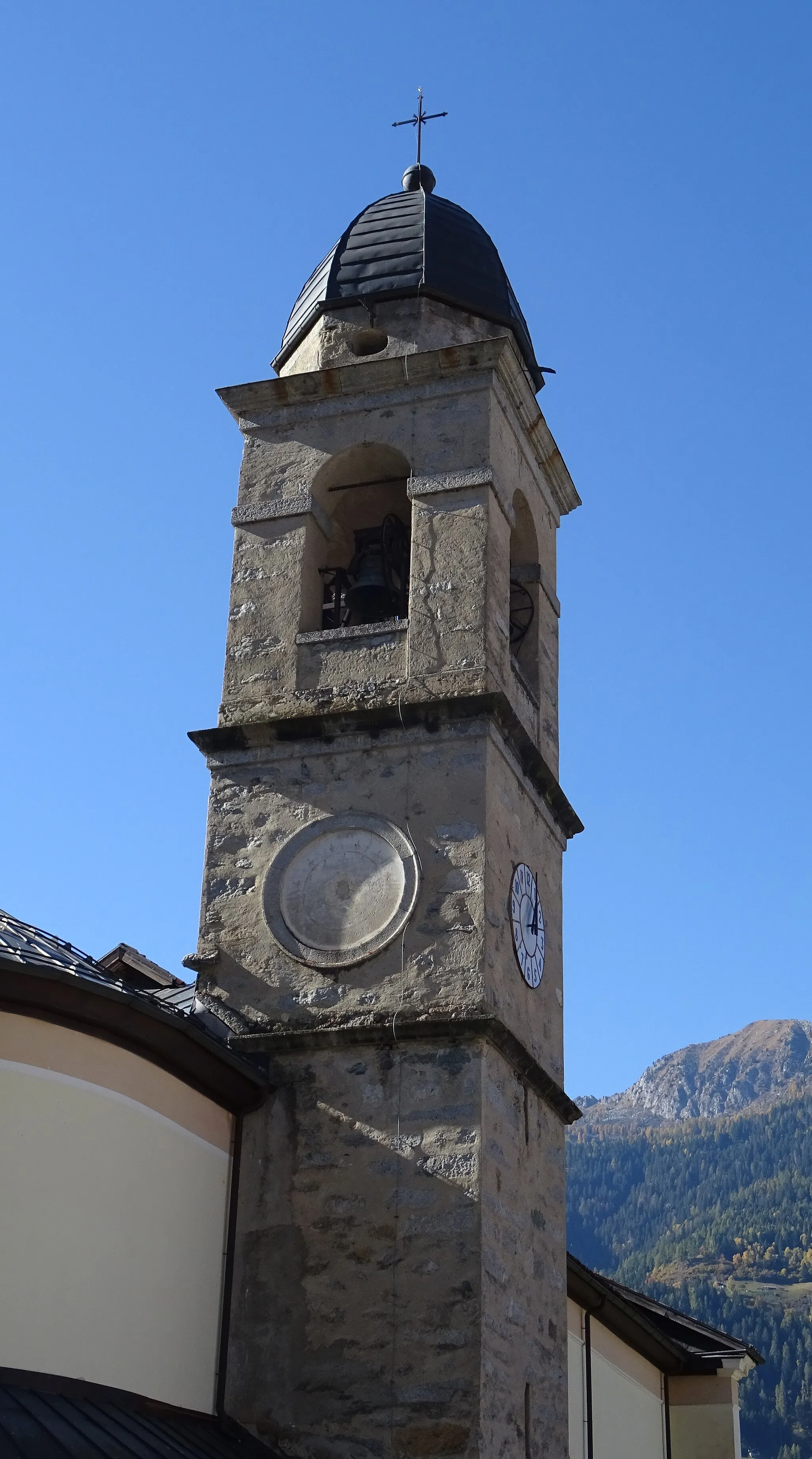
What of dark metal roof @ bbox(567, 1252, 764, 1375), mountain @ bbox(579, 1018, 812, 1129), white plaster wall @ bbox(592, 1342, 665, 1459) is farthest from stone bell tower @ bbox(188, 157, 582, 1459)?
mountain @ bbox(579, 1018, 812, 1129)

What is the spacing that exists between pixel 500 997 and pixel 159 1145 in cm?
283

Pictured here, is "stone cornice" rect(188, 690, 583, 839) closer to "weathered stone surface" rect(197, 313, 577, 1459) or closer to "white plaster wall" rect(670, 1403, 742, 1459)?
"weathered stone surface" rect(197, 313, 577, 1459)

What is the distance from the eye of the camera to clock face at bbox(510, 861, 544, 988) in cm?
1389

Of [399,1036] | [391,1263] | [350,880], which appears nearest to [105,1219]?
[391,1263]

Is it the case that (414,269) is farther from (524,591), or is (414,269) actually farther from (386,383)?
(524,591)

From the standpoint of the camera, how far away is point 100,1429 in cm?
1019

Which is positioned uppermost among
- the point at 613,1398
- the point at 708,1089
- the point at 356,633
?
the point at 708,1089

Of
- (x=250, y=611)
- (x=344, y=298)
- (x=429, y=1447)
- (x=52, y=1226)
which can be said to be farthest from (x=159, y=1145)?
(x=344, y=298)

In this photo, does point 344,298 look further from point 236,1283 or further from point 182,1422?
point 182,1422

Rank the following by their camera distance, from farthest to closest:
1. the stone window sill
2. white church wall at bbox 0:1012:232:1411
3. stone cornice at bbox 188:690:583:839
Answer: the stone window sill
stone cornice at bbox 188:690:583:839
white church wall at bbox 0:1012:232:1411

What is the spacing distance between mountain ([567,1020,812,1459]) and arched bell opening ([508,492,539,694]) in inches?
3021

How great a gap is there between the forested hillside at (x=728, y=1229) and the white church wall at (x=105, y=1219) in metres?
79.3

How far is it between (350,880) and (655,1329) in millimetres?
8069

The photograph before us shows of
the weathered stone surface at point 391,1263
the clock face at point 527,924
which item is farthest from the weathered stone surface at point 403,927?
the clock face at point 527,924
